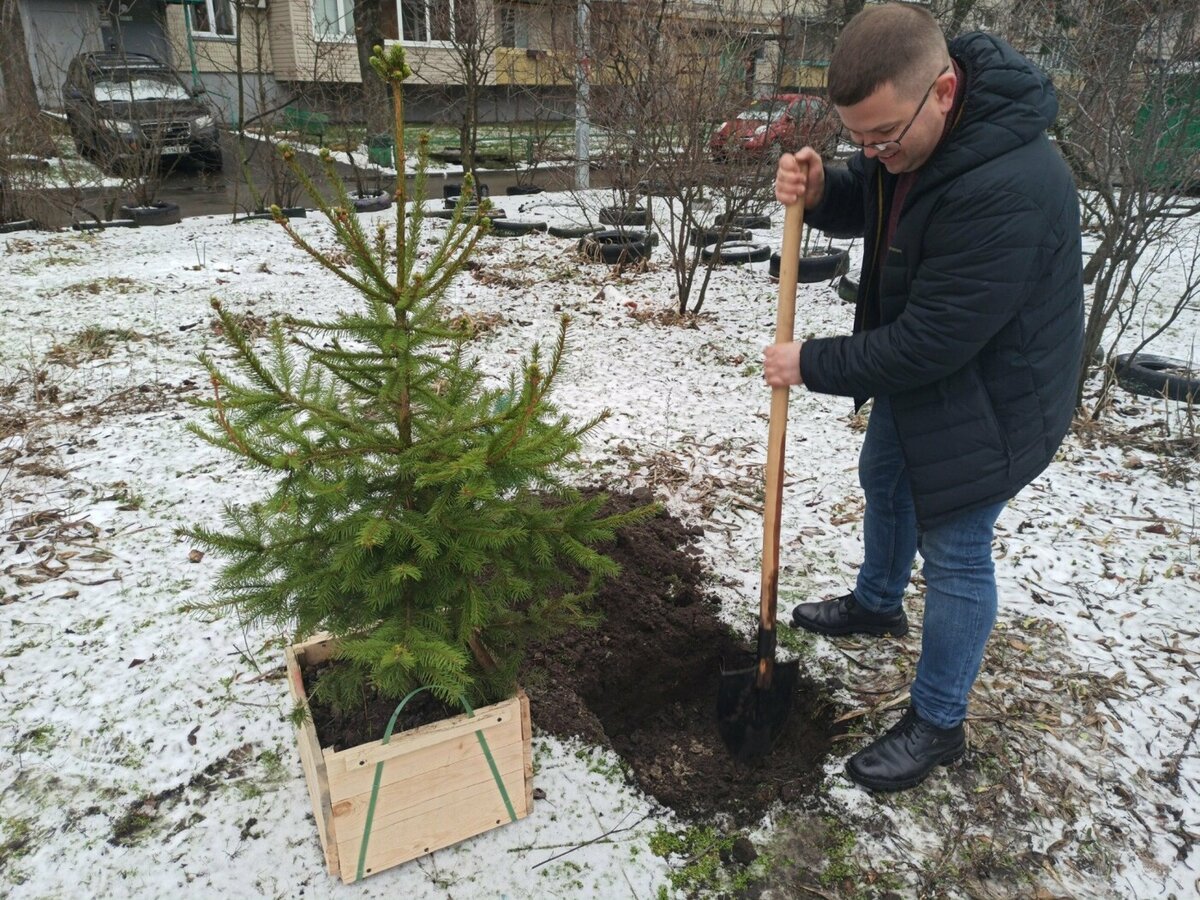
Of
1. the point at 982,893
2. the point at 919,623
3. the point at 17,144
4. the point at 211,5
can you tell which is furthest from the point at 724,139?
the point at 211,5

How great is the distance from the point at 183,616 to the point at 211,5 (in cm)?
2248

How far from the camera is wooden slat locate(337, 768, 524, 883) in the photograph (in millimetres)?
1924

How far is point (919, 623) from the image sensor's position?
9.71 ft

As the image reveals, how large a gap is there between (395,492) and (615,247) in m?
6.34

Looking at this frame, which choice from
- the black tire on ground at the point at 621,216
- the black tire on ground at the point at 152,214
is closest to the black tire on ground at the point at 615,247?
the black tire on ground at the point at 621,216

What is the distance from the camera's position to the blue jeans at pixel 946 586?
209cm

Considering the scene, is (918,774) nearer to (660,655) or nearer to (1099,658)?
(660,655)

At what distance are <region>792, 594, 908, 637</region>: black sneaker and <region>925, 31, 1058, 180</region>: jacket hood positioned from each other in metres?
1.64

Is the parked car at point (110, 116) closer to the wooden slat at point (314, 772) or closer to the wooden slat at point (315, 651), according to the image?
the wooden slat at point (315, 651)

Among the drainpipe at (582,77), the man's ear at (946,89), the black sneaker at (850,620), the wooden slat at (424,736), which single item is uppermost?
the drainpipe at (582,77)

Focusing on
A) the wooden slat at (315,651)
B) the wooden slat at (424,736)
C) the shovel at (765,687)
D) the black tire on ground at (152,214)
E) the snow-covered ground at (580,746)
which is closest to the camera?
the wooden slat at (424,736)

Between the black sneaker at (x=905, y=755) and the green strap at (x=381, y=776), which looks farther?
the black sneaker at (x=905, y=755)

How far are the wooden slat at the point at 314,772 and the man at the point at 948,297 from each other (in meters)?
1.45

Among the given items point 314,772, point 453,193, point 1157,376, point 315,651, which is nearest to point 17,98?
point 453,193
